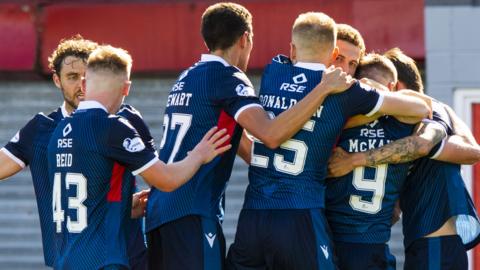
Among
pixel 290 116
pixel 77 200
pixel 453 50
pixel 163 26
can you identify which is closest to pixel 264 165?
pixel 290 116

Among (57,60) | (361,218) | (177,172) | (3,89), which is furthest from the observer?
(3,89)

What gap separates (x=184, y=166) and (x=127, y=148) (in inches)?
12.3

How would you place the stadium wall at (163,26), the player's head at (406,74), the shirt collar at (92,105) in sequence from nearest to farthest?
the shirt collar at (92,105) → the player's head at (406,74) → the stadium wall at (163,26)

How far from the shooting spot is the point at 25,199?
1125 cm

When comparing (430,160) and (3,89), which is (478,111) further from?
(3,89)

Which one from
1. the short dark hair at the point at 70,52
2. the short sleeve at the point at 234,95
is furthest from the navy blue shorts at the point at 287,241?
the short dark hair at the point at 70,52

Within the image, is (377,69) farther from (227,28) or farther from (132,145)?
(132,145)

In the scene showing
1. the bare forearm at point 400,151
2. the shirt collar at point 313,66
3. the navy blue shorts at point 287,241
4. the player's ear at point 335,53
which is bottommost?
the navy blue shorts at point 287,241

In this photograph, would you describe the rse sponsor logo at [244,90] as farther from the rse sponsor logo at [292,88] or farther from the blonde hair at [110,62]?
the blonde hair at [110,62]

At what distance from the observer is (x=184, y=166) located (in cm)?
645

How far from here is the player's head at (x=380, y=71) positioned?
23.1 ft

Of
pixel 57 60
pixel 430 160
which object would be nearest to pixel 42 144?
pixel 57 60

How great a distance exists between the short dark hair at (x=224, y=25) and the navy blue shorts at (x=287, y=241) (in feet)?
3.13

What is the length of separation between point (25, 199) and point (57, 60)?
13.0ft
